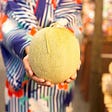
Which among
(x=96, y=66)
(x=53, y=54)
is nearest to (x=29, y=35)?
(x=53, y=54)

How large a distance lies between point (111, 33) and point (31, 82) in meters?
1.84

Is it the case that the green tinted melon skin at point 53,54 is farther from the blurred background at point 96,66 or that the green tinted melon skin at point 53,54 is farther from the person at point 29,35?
the blurred background at point 96,66

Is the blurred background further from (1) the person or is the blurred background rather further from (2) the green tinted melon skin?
(2) the green tinted melon skin

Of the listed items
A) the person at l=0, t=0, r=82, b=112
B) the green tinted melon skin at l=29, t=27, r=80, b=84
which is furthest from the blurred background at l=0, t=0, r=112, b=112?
the green tinted melon skin at l=29, t=27, r=80, b=84

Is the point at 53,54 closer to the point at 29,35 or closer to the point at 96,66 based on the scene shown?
the point at 29,35

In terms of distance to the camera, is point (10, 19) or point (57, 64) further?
point (10, 19)

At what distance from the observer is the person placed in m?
0.95

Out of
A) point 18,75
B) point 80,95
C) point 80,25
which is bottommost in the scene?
point 80,95

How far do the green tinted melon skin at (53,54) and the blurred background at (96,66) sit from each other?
27cm

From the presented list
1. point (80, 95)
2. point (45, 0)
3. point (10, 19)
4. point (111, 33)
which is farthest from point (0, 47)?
point (80, 95)

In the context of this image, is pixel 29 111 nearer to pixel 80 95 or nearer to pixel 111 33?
pixel 111 33

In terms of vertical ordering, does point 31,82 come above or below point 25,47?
below

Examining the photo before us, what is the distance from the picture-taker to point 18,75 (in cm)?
98

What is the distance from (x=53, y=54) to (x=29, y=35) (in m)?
0.15
